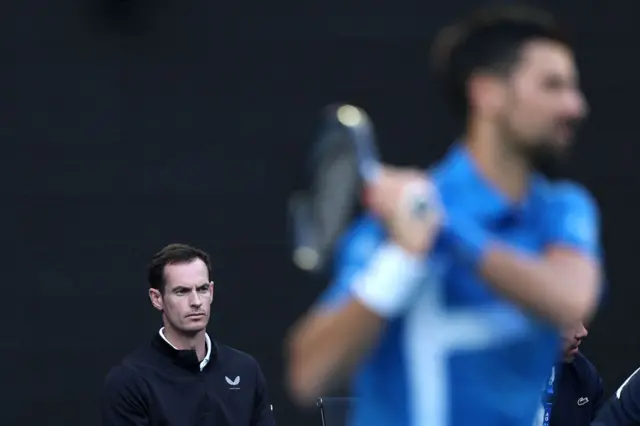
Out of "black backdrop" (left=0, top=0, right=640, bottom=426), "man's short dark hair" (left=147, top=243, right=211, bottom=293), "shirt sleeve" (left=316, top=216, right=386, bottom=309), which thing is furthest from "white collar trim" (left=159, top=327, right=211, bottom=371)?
"shirt sleeve" (left=316, top=216, right=386, bottom=309)

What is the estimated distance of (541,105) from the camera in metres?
2.21

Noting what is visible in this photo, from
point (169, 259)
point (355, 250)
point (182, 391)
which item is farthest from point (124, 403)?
point (355, 250)

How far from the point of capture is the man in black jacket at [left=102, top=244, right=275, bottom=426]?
5238 millimetres

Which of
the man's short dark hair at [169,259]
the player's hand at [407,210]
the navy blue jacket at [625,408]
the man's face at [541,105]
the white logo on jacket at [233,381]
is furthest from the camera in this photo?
the man's short dark hair at [169,259]

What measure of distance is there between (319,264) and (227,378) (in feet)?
10.9

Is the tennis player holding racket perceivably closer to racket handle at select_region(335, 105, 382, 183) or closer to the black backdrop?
racket handle at select_region(335, 105, 382, 183)

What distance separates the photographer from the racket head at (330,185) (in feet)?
7.04

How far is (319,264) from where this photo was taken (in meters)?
2.22

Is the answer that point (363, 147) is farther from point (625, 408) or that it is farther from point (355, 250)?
point (625, 408)

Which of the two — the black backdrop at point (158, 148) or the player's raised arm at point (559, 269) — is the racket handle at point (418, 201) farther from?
the black backdrop at point (158, 148)

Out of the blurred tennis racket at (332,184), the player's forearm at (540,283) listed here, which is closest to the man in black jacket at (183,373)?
the blurred tennis racket at (332,184)

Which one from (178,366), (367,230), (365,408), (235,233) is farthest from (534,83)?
(235,233)

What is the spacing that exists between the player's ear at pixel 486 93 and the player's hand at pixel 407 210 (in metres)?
0.24

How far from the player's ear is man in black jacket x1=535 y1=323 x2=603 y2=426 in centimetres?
324
